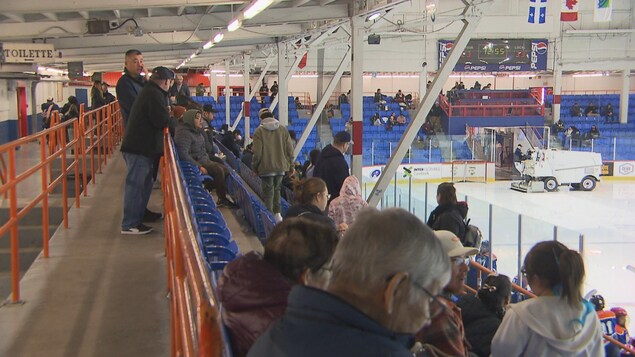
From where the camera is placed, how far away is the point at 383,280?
1512 mm

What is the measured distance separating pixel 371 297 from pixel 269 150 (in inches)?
276


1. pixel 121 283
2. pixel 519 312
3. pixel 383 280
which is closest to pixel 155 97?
pixel 121 283

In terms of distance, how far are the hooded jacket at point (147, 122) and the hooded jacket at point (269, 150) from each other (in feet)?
7.72

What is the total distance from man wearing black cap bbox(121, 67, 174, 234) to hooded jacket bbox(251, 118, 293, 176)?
2.26 metres

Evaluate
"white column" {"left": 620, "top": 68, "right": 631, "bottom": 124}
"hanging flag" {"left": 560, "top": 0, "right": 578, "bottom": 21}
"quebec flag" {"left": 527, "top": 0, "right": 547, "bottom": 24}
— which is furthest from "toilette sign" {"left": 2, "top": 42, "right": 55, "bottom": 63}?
"white column" {"left": 620, "top": 68, "right": 631, "bottom": 124}

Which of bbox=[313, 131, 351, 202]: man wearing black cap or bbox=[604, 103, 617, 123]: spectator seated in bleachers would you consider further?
bbox=[604, 103, 617, 123]: spectator seated in bleachers

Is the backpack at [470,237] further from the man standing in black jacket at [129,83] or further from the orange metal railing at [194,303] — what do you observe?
the orange metal railing at [194,303]

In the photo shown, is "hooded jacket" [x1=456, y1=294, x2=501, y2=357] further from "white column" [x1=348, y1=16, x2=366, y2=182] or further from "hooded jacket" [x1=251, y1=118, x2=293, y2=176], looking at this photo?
"white column" [x1=348, y1=16, x2=366, y2=182]

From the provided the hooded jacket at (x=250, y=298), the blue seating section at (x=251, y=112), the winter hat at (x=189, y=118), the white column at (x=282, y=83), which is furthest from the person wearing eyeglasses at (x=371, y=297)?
the blue seating section at (x=251, y=112)

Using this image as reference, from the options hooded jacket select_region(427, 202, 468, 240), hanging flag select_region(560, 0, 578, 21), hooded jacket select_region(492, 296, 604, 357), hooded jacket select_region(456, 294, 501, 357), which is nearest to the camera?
hooded jacket select_region(492, 296, 604, 357)

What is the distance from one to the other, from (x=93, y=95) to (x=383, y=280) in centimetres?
1280

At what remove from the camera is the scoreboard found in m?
34.2

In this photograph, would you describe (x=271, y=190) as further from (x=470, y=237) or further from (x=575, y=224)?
(x=575, y=224)

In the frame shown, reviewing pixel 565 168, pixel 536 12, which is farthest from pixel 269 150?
pixel 565 168
